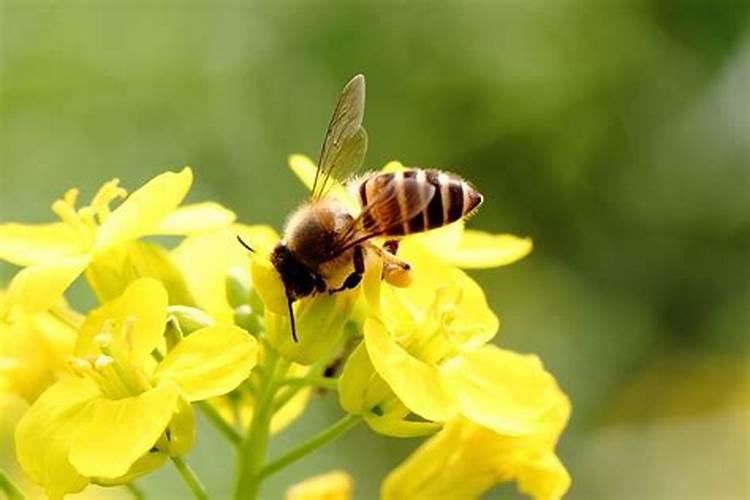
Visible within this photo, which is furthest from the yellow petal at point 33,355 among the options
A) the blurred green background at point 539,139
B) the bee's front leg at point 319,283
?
the blurred green background at point 539,139

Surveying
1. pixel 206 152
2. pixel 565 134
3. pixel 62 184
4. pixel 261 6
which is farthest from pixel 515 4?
pixel 62 184

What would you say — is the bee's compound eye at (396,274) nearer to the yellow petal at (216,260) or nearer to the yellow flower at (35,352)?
the yellow petal at (216,260)

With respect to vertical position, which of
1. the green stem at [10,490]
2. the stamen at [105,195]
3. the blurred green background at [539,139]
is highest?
the stamen at [105,195]

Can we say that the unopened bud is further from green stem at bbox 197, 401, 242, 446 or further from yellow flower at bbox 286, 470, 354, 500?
yellow flower at bbox 286, 470, 354, 500

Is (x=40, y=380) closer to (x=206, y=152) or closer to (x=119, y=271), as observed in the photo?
(x=119, y=271)

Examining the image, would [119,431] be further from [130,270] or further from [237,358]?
[130,270]

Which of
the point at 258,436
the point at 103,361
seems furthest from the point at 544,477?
the point at 103,361
